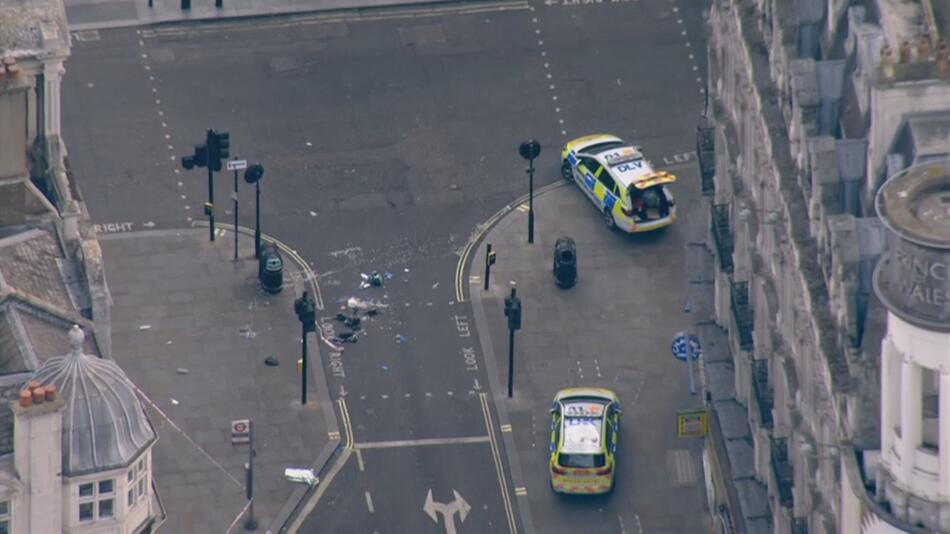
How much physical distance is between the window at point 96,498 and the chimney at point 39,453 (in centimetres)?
83

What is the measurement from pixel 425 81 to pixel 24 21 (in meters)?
39.5

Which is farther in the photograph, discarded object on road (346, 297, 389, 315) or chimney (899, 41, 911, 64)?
discarded object on road (346, 297, 389, 315)

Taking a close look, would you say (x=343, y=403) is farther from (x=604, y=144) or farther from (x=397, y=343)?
(x=604, y=144)

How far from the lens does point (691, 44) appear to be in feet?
568

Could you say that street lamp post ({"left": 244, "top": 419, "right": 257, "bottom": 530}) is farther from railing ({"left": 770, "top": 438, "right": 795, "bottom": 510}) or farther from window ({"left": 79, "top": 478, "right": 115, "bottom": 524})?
window ({"left": 79, "top": 478, "right": 115, "bottom": 524})

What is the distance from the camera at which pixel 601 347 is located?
153 metres

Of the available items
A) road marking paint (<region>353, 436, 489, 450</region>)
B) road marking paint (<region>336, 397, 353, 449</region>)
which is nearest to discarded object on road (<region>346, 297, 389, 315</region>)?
road marking paint (<region>336, 397, 353, 449</region>)

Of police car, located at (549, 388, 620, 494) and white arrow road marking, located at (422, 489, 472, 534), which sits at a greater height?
police car, located at (549, 388, 620, 494)

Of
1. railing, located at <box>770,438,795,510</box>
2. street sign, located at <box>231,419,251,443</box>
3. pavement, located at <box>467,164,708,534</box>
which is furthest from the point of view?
street sign, located at <box>231,419,251,443</box>

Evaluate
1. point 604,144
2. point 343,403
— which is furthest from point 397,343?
point 604,144

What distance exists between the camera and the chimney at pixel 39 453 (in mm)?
113125

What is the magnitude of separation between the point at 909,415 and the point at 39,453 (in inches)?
1126

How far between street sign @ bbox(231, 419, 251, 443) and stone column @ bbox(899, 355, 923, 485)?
1809 inches

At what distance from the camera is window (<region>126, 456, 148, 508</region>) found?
117m
